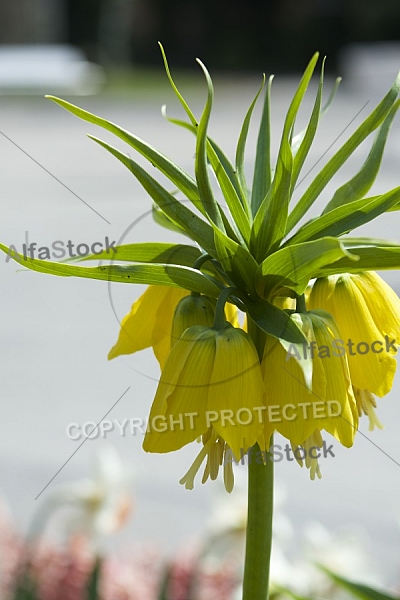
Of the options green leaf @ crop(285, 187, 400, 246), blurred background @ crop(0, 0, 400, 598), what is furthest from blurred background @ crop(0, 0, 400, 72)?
green leaf @ crop(285, 187, 400, 246)

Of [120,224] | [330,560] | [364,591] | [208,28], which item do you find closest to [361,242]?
[364,591]

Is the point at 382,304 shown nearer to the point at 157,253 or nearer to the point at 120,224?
the point at 157,253

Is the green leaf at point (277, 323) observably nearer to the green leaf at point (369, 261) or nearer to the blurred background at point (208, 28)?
the green leaf at point (369, 261)

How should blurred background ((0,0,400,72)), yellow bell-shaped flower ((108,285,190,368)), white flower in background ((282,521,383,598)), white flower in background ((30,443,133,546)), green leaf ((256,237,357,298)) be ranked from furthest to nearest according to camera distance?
blurred background ((0,0,400,72))
white flower in background ((30,443,133,546))
white flower in background ((282,521,383,598))
yellow bell-shaped flower ((108,285,190,368))
green leaf ((256,237,357,298))

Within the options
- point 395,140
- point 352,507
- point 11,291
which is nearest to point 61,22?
point 395,140

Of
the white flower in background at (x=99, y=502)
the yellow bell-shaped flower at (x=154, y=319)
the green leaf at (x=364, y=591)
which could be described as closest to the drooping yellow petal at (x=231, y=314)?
the yellow bell-shaped flower at (x=154, y=319)

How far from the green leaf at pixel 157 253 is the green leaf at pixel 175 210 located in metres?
0.01

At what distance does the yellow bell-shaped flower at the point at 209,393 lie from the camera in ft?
1.49

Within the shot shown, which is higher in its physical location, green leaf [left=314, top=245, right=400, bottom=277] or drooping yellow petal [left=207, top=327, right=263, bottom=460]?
green leaf [left=314, top=245, right=400, bottom=277]

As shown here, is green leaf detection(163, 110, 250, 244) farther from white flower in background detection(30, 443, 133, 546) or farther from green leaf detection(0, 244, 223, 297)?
white flower in background detection(30, 443, 133, 546)

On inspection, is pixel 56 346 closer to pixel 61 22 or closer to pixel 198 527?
pixel 198 527

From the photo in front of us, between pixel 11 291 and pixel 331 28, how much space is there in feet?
35.1

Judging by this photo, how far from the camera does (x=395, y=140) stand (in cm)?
592

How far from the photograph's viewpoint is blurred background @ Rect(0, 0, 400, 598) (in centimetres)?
198
